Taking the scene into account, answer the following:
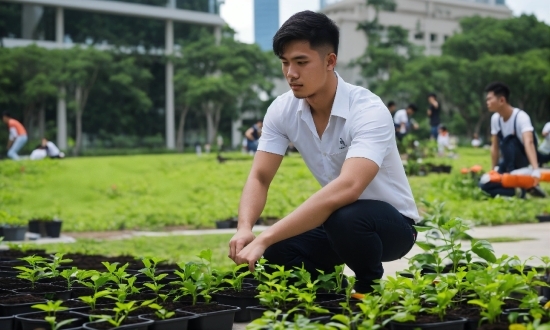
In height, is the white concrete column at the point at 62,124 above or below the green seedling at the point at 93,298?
above

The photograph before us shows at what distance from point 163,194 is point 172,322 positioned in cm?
1327

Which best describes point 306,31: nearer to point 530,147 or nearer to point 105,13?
point 530,147

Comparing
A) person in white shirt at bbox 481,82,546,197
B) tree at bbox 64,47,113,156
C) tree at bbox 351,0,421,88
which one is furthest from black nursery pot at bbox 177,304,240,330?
tree at bbox 351,0,421,88

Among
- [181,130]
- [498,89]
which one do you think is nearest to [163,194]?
[498,89]

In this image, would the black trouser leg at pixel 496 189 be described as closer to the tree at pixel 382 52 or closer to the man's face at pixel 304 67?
the man's face at pixel 304 67

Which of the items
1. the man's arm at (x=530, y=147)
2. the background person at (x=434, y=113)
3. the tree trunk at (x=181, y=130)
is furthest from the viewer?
the tree trunk at (x=181, y=130)

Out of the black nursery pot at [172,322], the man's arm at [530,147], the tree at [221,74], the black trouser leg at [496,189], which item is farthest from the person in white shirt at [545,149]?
the tree at [221,74]

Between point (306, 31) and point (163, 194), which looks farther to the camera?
point (163, 194)

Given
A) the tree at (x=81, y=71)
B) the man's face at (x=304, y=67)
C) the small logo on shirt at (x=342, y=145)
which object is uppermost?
the tree at (x=81, y=71)

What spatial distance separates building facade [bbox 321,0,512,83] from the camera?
75.0 metres

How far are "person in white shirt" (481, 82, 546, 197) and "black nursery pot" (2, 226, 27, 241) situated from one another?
6.40 metres

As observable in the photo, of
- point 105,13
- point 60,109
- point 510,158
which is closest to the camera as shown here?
point 510,158

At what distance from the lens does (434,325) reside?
3.23m

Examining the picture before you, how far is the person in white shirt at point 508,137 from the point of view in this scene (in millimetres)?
11156
